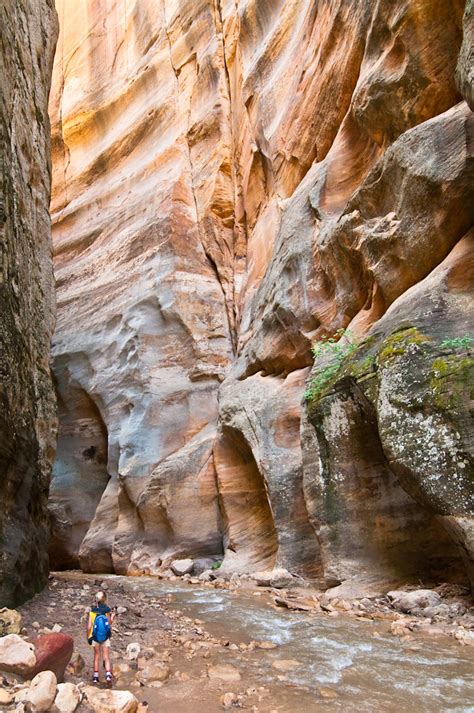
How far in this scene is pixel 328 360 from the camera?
35.7 ft

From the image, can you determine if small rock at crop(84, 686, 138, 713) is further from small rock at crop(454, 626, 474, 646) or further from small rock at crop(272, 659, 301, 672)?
small rock at crop(454, 626, 474, 646)

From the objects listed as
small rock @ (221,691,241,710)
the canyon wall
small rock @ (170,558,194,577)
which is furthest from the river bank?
small rock @ (170,558,194,577)

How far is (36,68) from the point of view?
12266 millimetres

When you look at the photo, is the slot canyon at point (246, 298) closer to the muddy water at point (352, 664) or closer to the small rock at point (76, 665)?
the muddy water at point (352, 664)

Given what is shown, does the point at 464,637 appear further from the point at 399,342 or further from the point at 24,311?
the point at 24,311

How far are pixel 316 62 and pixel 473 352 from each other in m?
10.2

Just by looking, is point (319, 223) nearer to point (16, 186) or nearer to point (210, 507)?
point (16, 186)

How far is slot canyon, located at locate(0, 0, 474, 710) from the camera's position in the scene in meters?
8.26

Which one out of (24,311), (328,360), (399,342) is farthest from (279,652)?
(24,311)

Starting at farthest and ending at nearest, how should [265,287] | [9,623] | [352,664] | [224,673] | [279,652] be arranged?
[265,287], [279,652], [9,623], [352,664], [224,673]

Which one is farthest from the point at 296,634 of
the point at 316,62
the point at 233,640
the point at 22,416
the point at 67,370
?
the point at 67,370

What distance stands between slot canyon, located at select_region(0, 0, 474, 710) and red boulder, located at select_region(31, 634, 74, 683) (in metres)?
3.02

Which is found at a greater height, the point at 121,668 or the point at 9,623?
the point at 9,623

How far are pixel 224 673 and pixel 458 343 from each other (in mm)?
5061
